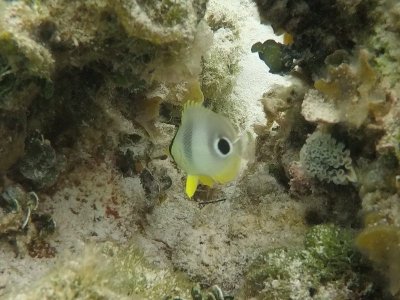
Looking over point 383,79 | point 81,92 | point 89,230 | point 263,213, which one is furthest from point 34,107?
point 383,79

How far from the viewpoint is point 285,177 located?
367cm

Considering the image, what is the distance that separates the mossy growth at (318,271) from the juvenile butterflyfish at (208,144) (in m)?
0.74

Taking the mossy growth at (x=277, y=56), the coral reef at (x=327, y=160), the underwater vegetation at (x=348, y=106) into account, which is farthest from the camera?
the mossy growth at (x=277, y=56)

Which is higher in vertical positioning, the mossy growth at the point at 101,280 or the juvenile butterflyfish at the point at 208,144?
the juvenile butterflyfish at the point at 208,144

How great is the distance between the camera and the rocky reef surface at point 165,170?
98.7 inches

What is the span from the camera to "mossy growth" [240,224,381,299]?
2.76m

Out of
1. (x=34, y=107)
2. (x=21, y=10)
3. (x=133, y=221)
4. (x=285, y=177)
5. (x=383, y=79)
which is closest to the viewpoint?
(x=21, y=10)

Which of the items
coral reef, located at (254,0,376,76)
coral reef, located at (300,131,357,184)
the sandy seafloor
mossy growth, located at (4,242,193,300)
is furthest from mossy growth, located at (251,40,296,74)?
mossy growth, located at (4,242,193,300)

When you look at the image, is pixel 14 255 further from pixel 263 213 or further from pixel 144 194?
pixel 263 213

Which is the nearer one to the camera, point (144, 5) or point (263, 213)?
point (144, 5)

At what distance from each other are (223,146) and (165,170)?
1428mm

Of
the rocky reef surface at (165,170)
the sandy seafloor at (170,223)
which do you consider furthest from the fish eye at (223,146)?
the sandy seafloor at (170,223)

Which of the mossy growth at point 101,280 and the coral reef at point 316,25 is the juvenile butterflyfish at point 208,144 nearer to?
the mossy growth at point 101,280

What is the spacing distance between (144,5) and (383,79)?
4.91 feet
